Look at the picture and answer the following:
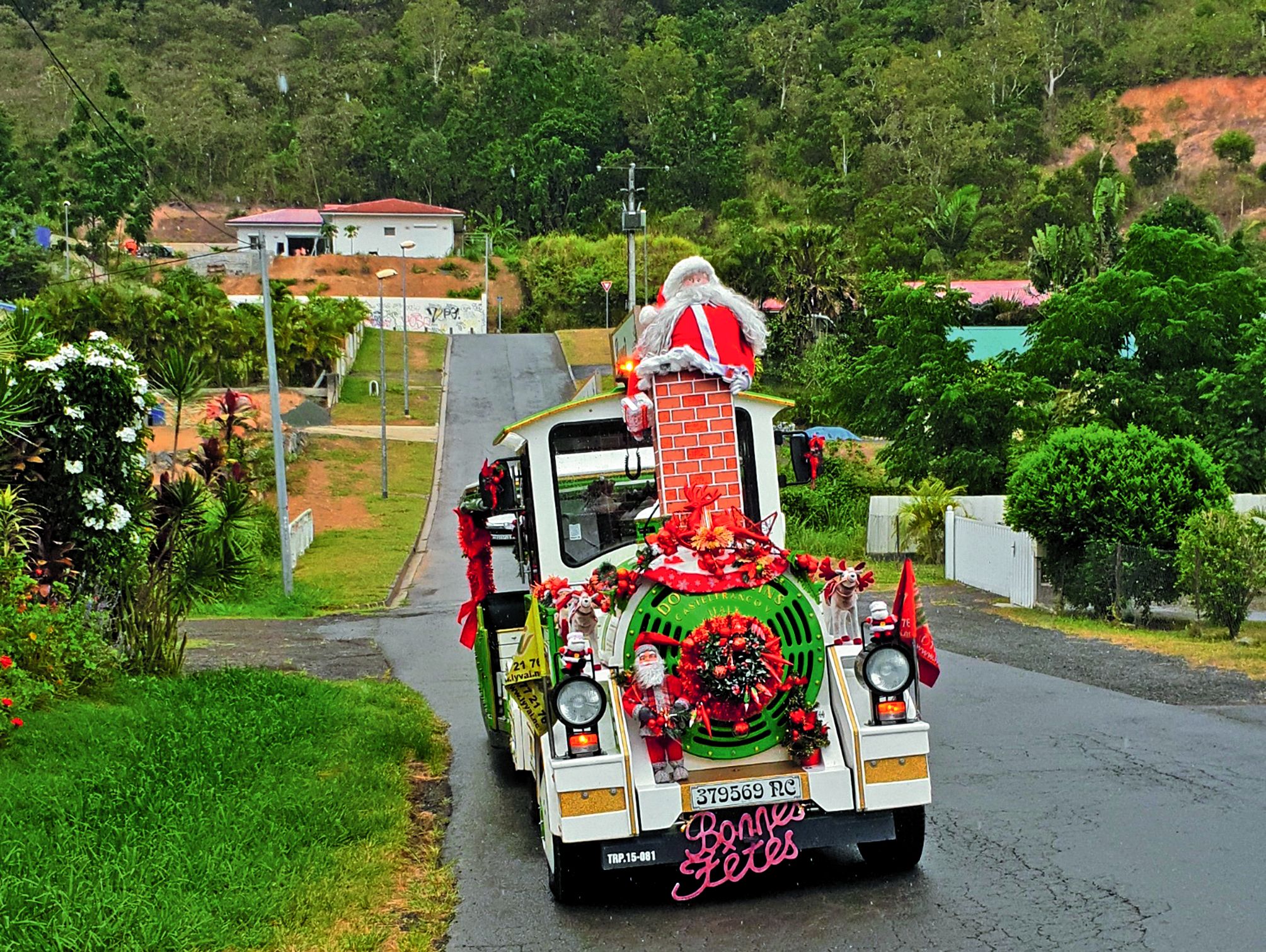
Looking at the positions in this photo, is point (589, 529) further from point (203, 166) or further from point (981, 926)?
point (203, 166)

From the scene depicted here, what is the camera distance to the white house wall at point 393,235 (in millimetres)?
90000

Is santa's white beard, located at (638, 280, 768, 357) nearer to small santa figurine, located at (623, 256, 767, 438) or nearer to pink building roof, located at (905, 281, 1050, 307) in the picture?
small santa figurine, located at (623, 256, 767, 438)

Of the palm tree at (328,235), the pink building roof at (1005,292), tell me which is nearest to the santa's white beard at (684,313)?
the pink building roof at (1005,292)

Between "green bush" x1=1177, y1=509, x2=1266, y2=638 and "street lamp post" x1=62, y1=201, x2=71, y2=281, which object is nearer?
"green bush" x1=1177, y1=509, x2=1266, y2=638

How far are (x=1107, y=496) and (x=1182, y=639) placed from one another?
2657 millimetres

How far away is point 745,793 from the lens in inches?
281

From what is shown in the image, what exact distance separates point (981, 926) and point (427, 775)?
552 centimetres

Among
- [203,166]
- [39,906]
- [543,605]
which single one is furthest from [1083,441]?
[203,166]

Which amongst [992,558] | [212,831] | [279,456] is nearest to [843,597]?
[212,831]

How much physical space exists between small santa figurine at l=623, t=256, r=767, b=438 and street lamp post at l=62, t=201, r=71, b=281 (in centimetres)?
6845

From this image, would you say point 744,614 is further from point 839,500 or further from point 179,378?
point 839,500

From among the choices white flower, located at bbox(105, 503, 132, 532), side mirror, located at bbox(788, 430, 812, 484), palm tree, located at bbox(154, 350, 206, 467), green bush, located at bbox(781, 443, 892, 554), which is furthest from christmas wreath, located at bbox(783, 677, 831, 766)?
green bush, located at bbox(781, 443, 892, 554)

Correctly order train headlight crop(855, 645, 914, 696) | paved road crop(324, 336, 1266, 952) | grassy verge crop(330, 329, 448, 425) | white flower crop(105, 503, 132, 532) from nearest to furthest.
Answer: paved road crop(324, 336, 1266, 952)
train headlight crop(855, 645, 914, 696)
white flower crop(105, 503, 132, 532)
grassy verge crop(330, 329, 448, 425)

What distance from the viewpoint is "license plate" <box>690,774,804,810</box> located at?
23.3ft
